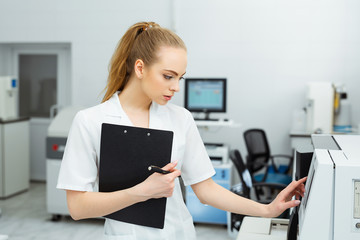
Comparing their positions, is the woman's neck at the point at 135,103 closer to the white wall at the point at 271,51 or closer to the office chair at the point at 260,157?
the office chair at the point at 260,157

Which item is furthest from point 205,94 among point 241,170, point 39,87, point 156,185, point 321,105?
point 156,185

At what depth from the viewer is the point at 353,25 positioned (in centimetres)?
428

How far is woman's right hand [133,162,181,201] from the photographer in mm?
1104

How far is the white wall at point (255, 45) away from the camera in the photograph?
4332mm

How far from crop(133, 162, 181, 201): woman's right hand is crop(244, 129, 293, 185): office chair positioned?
9.05 ft

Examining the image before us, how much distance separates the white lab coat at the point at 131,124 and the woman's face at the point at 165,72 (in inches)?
5.2

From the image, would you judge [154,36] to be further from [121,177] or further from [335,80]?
[335,80]

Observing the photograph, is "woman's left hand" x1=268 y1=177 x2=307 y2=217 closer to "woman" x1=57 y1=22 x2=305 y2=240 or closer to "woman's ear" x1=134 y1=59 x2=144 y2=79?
"woman" x1=57 y1=22 x2=305 y2=240

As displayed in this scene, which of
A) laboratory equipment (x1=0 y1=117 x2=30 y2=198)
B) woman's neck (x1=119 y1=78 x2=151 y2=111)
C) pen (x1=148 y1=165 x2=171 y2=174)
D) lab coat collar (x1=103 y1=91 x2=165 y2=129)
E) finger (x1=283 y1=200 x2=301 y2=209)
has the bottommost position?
laboratory equipment (x1=0 y1=117 x2=30 y2=198)

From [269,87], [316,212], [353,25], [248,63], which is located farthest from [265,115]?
[316,212]

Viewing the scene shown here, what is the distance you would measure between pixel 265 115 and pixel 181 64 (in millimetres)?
3427

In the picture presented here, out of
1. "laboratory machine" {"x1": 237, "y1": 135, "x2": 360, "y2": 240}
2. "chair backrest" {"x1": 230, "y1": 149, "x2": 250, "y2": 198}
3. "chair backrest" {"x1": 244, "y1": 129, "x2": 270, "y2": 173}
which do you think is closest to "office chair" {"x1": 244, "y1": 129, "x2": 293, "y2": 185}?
"chair backrest" {"x1": 244, "y1": 129, "x2": 270, "y2": 173}

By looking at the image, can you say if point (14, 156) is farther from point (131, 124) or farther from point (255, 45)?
point (131, 124)

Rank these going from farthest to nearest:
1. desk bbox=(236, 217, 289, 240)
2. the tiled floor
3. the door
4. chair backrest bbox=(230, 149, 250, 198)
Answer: the door
the tiled floor
chair backrest bbox=(230, 149, 250, 198)
desk bbox=(236, 217, 289, 240)
